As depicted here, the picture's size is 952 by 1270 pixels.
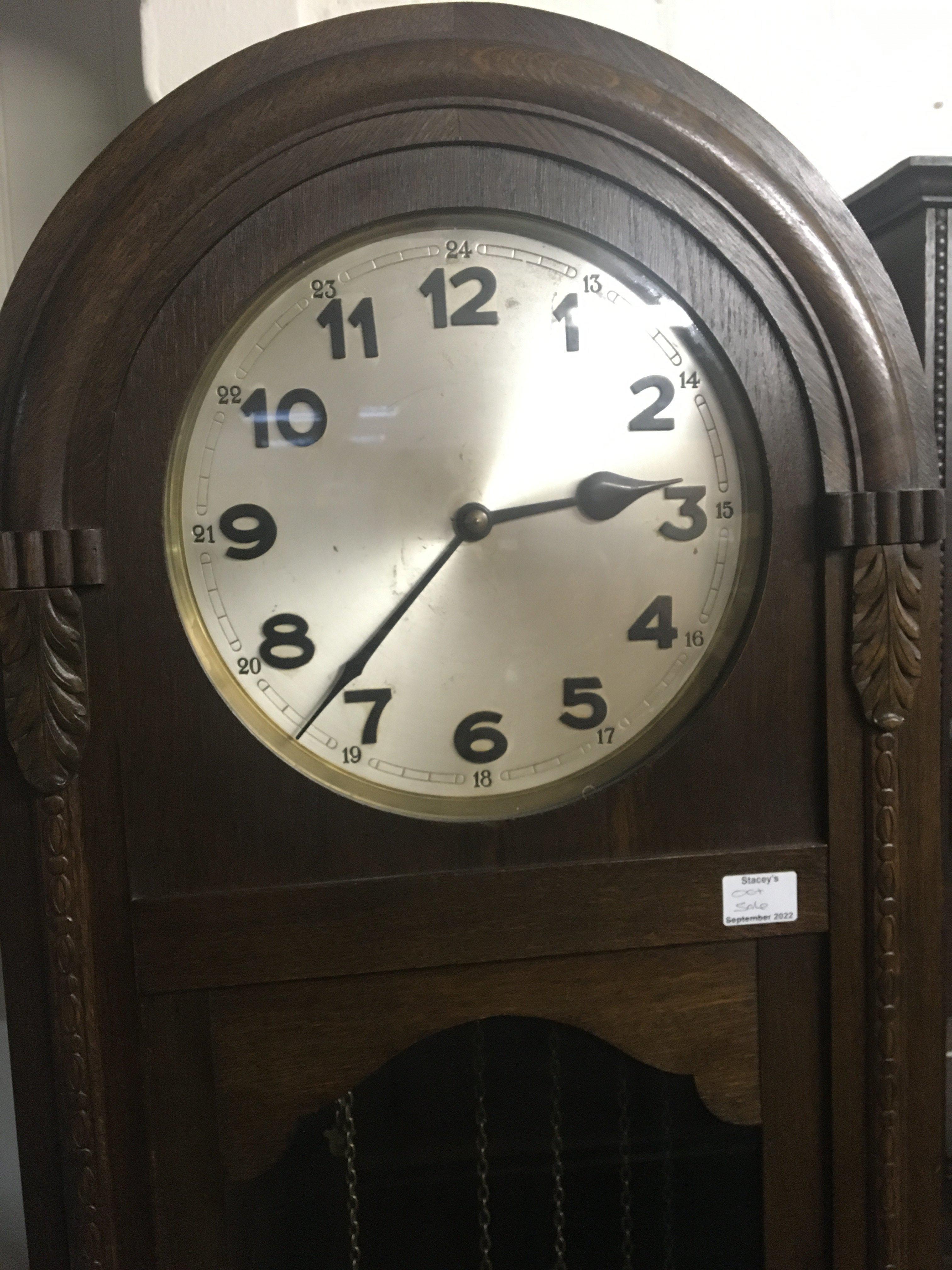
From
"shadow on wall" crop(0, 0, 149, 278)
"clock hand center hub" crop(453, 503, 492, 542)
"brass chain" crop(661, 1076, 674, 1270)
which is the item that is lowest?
"brass chain" crop(661, 1076, 674, 1270)

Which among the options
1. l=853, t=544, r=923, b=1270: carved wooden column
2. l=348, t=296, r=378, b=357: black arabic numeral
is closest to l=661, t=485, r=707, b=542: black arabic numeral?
l=853, t=544, r=923, b=1270: carved wooden column

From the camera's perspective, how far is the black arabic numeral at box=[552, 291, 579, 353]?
33.6 inches

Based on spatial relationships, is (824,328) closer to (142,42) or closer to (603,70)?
(603,70)

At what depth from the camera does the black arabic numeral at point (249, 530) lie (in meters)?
0.83

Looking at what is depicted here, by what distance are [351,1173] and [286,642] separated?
0.46 m

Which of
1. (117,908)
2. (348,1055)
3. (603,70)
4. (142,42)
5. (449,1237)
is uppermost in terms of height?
(142,42)

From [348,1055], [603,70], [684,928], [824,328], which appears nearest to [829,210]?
[824,328]

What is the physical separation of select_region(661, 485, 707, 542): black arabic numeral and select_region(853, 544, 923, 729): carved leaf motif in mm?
129

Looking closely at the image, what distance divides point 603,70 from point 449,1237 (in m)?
1.09

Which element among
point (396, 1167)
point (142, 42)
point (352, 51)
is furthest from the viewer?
point (142, 42)

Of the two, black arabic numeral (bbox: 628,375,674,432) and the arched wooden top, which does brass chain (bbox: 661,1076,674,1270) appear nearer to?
black arabic numeral (bbox: 628,375,674,432)

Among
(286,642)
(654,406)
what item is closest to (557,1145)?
(286,642)

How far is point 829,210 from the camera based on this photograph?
0.86 meters

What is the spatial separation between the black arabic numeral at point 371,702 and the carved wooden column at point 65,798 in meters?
0.20
